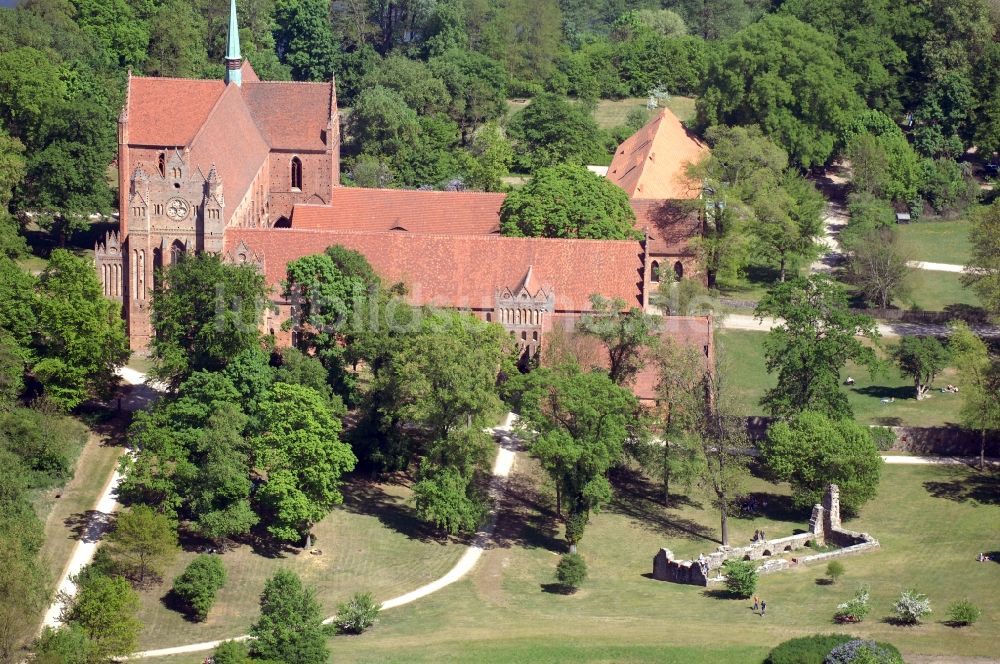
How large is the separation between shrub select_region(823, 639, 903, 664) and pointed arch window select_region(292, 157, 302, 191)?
55.8 meters

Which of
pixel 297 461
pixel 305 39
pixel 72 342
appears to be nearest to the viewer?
pixel 297 461

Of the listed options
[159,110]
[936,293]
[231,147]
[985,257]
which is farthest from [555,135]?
[159,110]

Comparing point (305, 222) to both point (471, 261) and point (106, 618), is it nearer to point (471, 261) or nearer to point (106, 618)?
point (471, 261)

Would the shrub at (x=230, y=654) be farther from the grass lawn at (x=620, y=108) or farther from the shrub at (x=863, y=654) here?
the grass lawn at (x=620, y=108)

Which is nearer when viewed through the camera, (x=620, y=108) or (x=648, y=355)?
(x=648, y=355)

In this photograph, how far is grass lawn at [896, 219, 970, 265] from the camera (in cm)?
13750

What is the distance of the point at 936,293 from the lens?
427 ft

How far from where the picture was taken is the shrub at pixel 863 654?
259 ft

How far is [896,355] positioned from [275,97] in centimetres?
3994

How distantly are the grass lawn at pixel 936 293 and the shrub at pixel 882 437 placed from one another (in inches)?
916

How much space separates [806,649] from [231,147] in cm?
5130

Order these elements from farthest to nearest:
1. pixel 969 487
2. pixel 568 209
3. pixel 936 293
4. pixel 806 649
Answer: pixel 936 293, pixel 568 209, pixel 969 487, pixel 806 649

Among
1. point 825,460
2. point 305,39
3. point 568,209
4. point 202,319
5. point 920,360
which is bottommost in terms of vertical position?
point 825,460

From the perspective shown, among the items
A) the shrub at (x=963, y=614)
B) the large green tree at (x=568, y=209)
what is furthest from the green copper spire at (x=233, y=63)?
the shrub at (x=963, y=614)
